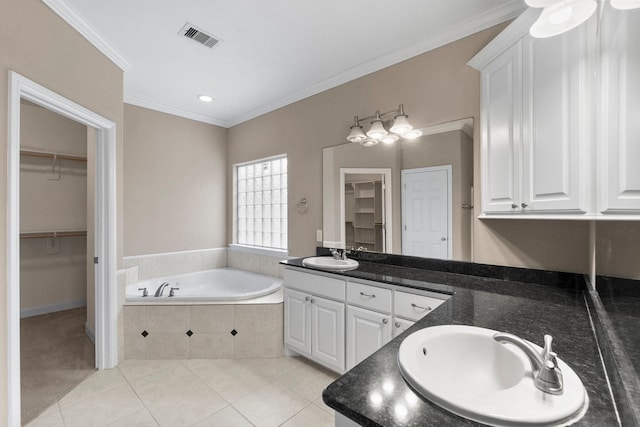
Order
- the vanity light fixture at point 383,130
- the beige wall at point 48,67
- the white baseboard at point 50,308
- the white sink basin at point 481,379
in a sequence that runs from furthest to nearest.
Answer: the white baseboard at point 50,308, the vanity light fixture at point 383,130, the beige wall at point 48,67, the white sink basin at point 481,379

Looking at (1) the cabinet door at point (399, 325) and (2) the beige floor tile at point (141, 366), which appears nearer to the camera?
(1) the cabinet door at point (399, 325)

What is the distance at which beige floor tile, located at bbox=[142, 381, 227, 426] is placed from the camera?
187 centimetres

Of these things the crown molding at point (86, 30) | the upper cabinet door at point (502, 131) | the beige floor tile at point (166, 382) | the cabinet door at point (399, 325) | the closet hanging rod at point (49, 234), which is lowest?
the beige floor tile at point (166, 382)

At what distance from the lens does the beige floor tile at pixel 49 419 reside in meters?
1.79

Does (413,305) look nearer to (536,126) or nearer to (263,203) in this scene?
(536,126)

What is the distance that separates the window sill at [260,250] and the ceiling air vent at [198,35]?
7.09 feet

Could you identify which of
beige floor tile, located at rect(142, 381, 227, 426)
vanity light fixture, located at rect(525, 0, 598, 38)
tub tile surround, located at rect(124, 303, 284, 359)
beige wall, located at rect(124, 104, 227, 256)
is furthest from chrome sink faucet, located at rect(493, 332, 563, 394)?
beige wall, located at rect(124, 104, 227, 256)

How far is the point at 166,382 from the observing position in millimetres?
2270

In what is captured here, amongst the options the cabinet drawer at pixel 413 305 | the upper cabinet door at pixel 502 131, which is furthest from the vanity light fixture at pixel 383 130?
the cabinet drawer at pixel 413 305

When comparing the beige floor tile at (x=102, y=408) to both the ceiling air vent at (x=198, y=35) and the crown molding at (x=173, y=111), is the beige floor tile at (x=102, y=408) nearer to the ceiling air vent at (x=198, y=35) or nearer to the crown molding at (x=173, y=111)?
the ceiling air vent at (x=198, y=35)

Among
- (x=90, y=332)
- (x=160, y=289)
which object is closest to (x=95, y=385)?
Result: (x=160, y=289)

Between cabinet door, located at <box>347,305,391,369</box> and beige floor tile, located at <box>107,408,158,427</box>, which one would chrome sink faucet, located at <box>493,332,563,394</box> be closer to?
cabinet door, located at <box>347,305,391,369</box>

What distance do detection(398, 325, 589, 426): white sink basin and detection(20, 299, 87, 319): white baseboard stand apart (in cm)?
463

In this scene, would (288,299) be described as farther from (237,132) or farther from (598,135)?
(237,132)
